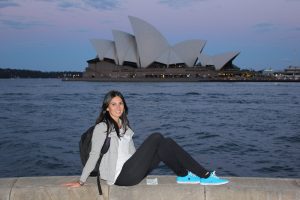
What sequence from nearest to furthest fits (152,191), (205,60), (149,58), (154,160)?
(152,191), (154,160), (149,58), (205,60)

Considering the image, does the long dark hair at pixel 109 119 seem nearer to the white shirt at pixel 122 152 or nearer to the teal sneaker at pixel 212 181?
the white shirt at pixel 122 152


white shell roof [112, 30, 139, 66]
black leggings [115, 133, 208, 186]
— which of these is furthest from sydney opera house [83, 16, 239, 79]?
black leggings [115, 133, 208, 186]

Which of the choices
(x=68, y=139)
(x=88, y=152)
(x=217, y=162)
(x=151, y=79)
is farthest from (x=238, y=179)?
(x=151, y=79)

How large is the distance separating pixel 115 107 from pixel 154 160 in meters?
0.44

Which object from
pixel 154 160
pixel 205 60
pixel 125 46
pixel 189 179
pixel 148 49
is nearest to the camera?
pixel 189 179

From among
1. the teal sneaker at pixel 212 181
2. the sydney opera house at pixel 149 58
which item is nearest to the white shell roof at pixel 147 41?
the sydney opera house at pixel 149 58

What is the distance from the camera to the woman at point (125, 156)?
243 cm

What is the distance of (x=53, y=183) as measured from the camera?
8.30ft

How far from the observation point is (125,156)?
8.49 feet

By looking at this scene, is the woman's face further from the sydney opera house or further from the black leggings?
the sydney opera house

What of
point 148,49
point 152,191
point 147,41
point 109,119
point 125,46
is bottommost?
point 152,191

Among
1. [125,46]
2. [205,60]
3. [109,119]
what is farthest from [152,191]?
[205,60]

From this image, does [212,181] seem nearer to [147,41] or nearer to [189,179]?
[189,179]

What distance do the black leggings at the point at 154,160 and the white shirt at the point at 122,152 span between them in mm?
28
